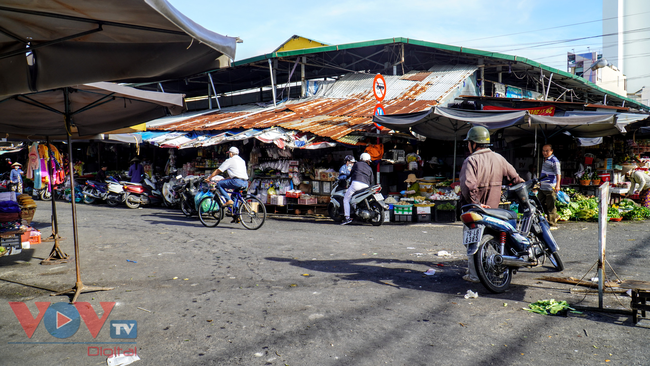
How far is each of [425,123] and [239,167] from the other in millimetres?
5281

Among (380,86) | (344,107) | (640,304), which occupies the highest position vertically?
(380,86)

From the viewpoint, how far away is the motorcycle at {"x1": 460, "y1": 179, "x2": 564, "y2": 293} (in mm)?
4609

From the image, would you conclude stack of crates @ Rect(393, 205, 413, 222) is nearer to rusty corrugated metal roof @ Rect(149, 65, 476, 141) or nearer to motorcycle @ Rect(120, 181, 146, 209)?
rusty corrugated metal roof @ Rect(149, 65, 476, 141)

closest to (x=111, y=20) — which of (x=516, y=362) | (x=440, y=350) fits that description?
(x=440, y=350)

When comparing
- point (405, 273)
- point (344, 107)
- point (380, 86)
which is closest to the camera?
point (405, 273)

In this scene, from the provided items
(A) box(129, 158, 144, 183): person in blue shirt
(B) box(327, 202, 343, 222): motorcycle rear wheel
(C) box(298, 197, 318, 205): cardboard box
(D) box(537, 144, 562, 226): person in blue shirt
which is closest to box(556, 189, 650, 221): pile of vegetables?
(D) box(537, 144, 562, 226): person in blue shirt

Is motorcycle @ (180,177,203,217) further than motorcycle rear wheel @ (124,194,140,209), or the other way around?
motorcycle rear wheel @ (124,194,140,209)

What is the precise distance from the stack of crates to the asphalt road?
10.9 ft

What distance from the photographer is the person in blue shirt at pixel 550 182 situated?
9.02 m

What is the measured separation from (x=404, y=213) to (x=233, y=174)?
15.2ft

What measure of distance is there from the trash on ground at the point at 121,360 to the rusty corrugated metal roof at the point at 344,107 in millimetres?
9454

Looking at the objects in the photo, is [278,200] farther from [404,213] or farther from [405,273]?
[405,273]

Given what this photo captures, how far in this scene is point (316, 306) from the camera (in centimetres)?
432

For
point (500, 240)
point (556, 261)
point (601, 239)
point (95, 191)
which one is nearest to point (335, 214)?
point (556, 261)
